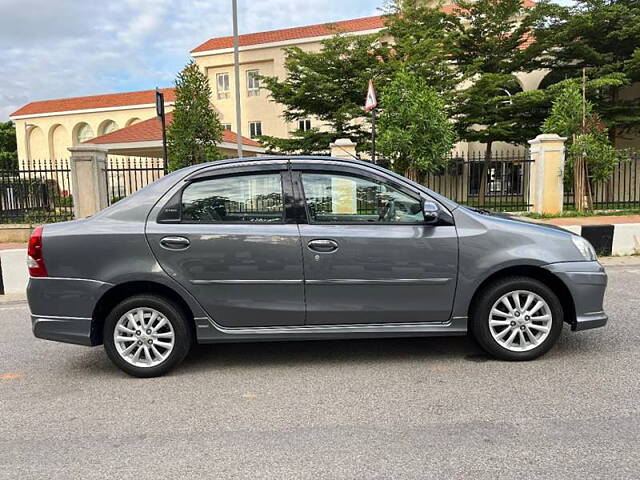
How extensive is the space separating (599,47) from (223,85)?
23.4 metres

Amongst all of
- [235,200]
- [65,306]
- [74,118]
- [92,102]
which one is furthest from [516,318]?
[74,118]

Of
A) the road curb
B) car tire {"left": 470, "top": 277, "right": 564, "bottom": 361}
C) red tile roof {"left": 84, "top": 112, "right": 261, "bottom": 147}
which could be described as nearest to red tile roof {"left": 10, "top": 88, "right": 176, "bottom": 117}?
red tile roof {"left": 84, "top": 112, "right": 261, "bottom": 147}

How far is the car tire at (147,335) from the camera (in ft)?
13.0

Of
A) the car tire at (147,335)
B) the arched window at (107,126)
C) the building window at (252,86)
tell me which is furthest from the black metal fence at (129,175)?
the arched window at (107,126)

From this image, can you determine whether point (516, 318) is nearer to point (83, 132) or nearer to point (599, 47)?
point (599, 47)

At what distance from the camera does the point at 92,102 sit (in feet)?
145

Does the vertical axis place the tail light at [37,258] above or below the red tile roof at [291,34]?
below

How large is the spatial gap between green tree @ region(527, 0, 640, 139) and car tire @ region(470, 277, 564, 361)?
734 inches

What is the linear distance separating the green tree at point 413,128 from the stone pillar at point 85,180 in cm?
706

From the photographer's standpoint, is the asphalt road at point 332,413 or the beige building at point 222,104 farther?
the beige building at point 222,104

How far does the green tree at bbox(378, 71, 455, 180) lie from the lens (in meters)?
11.8

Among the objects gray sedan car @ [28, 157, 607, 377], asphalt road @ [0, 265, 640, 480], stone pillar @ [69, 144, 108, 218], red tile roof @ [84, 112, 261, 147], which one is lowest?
asphalt road @ [0, 265, 640, 480]

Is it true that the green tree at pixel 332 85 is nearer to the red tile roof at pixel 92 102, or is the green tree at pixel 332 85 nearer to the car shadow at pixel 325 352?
the car shadow at pixel 325 352

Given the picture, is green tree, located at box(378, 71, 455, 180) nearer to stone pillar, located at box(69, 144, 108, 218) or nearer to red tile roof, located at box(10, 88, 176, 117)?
stone pillar, located at box(69, 144, 108, 218)
